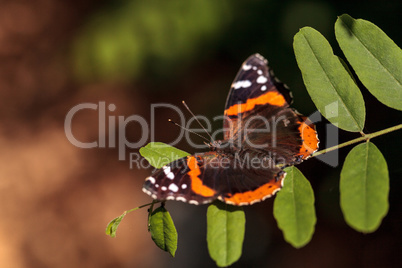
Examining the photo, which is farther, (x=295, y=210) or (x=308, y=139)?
(x=308, y=139)

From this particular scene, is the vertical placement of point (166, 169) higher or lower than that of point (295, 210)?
higher

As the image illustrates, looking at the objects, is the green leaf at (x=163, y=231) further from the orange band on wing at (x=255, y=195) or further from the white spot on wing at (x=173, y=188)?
the orange band on wing at (x=255, y=195)

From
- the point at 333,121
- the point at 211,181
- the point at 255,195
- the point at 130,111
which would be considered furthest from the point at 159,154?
the point at 130,111

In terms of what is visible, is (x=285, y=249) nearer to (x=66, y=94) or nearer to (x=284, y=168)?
(x=284, y=168)

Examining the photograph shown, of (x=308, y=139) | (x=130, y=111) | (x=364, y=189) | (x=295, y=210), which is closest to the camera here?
(x=364, y=189)

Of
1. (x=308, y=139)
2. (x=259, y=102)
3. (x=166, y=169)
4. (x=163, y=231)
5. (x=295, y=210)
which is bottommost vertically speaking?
(x=163, y=231)

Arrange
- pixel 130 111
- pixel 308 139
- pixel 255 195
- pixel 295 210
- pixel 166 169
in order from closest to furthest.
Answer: pixel 295 210
pixel 255 195
pixel 166 169
pixel 308 139
pixel 130 111

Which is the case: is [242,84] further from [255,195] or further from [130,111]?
[130,111]
